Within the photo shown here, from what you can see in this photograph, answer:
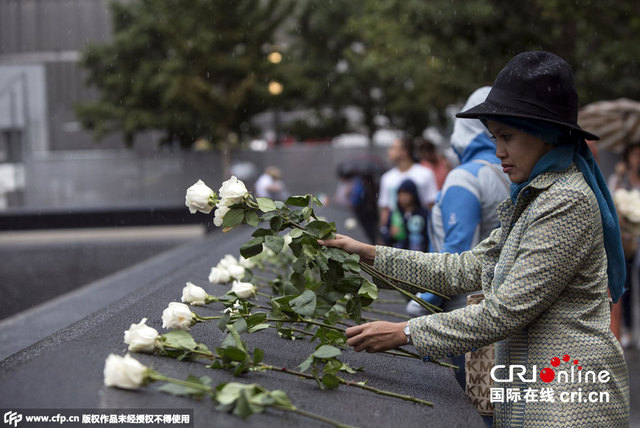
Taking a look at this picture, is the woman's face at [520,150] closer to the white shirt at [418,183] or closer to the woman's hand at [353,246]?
the woman's hand at [353,246]

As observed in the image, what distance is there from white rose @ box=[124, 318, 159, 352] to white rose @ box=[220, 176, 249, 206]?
0.47 metres

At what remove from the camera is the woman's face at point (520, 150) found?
240 cm

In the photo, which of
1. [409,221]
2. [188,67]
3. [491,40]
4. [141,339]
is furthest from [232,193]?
[188,67]

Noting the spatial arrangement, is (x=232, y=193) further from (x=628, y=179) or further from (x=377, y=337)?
(x=628, y=179)

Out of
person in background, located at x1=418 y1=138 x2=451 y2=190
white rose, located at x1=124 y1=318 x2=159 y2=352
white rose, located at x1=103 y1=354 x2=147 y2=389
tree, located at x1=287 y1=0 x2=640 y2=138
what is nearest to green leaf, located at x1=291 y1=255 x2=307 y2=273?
white rose, located at x1=124 y1=318 x2=159 y2=352

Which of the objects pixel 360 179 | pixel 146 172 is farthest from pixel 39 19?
pixel 360 179

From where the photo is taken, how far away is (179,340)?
7.89 ft

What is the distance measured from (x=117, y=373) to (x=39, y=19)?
41350mm

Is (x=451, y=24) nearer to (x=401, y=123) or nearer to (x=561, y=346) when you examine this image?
(x=561, y=346)

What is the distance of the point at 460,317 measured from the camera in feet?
7.75

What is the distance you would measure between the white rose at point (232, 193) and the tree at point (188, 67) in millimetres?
24132

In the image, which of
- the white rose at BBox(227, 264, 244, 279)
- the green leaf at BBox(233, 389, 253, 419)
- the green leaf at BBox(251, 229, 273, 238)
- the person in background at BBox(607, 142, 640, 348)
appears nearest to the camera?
the green leaf at BBox(233, 389, 253, 419)

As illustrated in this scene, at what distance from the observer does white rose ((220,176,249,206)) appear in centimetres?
253

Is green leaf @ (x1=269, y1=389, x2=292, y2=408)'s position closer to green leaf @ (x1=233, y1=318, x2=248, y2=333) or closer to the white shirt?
green leaf @ (x1=233, y1=318, x2=248, y2=333)
